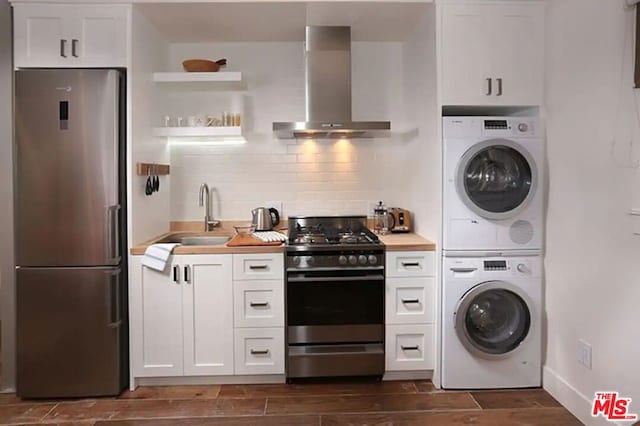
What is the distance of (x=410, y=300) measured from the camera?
116 inches

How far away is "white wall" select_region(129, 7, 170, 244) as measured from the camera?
113 inches

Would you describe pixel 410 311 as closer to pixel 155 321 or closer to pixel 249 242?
pixel 249 242

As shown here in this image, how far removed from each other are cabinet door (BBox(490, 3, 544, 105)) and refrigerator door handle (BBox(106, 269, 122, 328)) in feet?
8.81

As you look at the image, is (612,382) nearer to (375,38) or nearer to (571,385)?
(571,385)

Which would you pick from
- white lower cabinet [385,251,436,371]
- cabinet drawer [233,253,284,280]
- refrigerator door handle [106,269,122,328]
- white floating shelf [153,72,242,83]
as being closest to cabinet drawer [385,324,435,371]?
white lower cabinet [385,251,436,371]

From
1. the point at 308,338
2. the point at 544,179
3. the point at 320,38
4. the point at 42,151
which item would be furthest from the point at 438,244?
the point at 42,151

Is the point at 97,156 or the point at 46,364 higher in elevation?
the point at 97,156

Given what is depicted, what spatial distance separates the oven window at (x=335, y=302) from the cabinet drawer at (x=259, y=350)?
16 cm

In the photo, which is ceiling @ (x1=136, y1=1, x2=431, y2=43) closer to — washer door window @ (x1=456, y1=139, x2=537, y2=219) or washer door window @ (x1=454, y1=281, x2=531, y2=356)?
washer door window @ (x1=456, y1=139, x2=537, y2=219)

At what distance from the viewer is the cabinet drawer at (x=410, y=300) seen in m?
2.93

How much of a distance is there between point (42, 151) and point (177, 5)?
1.25 meters

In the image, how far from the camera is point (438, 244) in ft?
9.46

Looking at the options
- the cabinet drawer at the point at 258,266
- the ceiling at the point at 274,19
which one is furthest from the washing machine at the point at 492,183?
the cabinet drawer at the point at 258,266

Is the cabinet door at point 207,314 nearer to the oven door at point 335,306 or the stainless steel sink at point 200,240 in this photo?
the oven door at point 335,306
